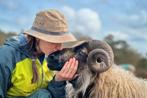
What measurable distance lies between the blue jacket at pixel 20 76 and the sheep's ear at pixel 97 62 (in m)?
0.52

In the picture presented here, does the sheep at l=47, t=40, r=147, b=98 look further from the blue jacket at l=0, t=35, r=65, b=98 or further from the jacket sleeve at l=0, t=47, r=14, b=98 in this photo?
the jacket sleeve at l=0, t=47, r=14, b=98

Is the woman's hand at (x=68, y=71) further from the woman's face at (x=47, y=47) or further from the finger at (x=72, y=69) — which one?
the woman's face at (x=47, y=47)

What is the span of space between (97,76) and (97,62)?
0.89ft

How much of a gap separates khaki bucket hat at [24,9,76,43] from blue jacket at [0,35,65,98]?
10.8 inches

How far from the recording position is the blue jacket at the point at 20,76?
7523 mm

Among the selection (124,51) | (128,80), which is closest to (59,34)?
(128,80)

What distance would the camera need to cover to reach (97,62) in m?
8.08

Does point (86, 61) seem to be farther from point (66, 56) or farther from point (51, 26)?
point (51, 26)

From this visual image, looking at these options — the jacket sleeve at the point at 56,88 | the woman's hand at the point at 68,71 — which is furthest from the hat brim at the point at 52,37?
the jacket sleeve at the point at 56,88

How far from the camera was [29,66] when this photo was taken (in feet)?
25.3

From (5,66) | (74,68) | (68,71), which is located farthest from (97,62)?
(5,66)

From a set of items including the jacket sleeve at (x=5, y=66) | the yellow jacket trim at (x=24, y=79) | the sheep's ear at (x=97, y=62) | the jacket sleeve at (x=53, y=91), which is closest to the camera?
the jacket sleeve at (x=5, y=66)

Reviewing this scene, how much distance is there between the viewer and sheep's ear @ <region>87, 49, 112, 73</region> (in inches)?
316

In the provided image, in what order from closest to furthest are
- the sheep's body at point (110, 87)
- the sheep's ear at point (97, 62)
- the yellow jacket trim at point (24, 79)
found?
the yellow jacket trim at point (24, 79)
the sheep's ear at point (97, 62)
the sheep's body at point (110, 87)
